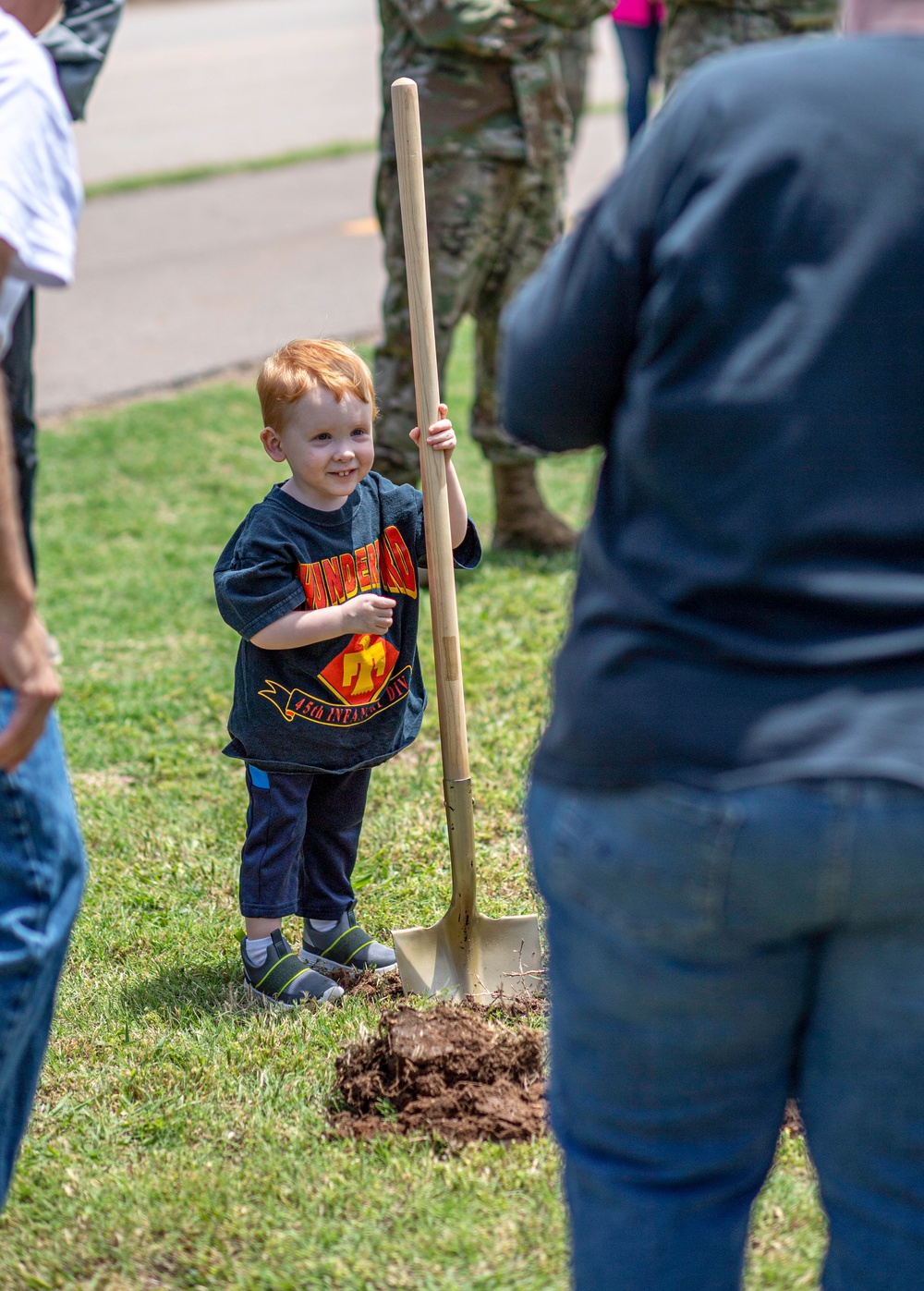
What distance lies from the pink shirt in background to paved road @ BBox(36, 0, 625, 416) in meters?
2.16

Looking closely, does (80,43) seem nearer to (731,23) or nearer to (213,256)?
(731,23)

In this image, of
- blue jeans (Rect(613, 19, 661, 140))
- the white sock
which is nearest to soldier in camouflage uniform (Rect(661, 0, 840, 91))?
blue jeans (Rect(613, 19, 661, 140))

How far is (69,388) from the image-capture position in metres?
7.74

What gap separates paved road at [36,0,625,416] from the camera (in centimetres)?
821

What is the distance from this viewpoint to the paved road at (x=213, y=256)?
821cm

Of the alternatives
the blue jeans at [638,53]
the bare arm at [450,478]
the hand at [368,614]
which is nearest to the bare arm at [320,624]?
the hand at [368,614]

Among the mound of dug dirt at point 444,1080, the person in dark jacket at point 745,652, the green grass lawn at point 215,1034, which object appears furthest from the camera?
the mound of dug dirt at point 444,1080

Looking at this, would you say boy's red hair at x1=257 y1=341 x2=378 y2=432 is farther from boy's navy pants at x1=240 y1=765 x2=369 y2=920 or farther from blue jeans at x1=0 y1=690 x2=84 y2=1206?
blue jeans at x1=0 y1=690 x2=84 y2=1206

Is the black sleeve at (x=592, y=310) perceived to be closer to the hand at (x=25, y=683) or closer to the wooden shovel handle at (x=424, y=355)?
the hand at (x=25, y=683)

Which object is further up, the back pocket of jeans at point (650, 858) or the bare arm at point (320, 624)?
the back pocket of jeans at point (650, 858)

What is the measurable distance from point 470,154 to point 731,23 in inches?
81.3

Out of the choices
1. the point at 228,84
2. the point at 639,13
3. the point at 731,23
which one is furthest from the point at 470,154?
the point at 228,84

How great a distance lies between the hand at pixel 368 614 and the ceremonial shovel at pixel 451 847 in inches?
4.9

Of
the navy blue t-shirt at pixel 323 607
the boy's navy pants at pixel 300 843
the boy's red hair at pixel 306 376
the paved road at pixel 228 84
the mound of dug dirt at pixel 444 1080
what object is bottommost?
the paved road at pixel 228 84
